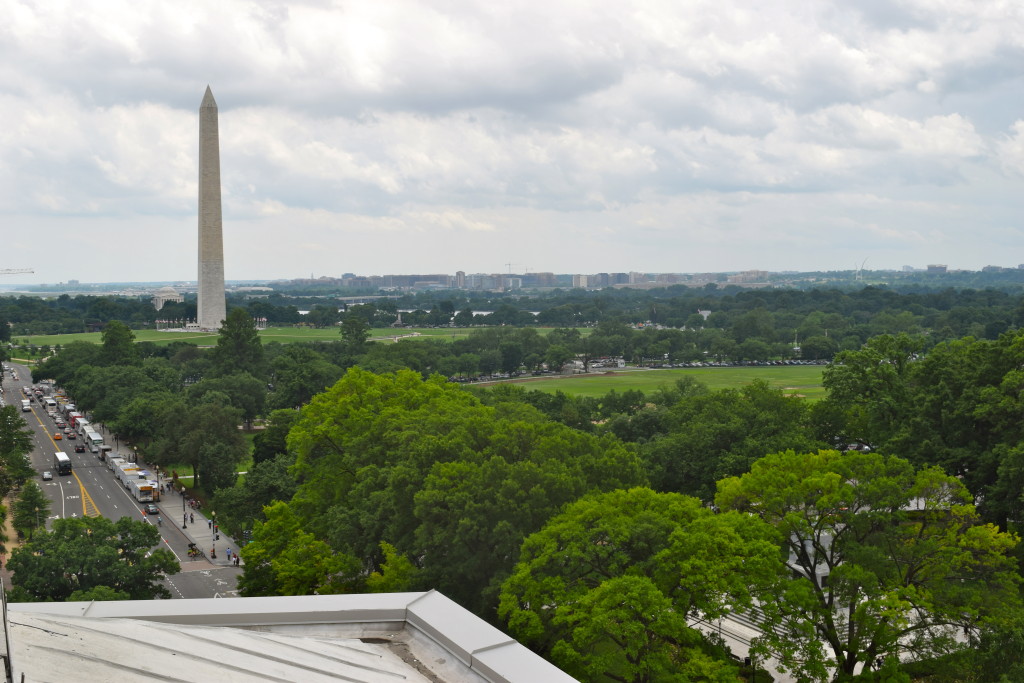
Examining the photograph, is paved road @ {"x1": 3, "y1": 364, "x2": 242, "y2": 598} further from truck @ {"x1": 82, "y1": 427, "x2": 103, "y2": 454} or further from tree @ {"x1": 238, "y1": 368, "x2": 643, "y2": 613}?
tree @ {"x1": 238, "y1": 368, "x2": 643, "y2": 613}

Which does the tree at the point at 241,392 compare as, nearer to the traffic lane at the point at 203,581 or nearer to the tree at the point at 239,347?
the tree at the point at 239,347

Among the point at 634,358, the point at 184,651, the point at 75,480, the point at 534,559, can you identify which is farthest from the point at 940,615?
the point at 634,358

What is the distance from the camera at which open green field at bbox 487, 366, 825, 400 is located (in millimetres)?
96125

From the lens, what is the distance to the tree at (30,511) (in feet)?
126

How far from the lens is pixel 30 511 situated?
39.3 m

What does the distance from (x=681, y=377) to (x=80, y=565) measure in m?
74.0

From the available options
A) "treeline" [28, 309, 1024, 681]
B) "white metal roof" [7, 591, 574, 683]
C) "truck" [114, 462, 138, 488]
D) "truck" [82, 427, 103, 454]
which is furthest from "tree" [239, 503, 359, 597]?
"truck" [82, 427, 103, 454]

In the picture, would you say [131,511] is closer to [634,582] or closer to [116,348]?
[634,582]

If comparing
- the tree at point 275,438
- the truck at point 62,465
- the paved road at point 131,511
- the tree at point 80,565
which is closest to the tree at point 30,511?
the paved road at point 131,511

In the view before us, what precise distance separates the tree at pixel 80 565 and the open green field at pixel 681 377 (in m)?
64.8

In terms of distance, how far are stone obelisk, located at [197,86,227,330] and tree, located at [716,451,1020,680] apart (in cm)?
10012

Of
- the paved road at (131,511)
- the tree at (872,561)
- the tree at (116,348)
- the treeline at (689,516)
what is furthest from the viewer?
the tree at (116,348)

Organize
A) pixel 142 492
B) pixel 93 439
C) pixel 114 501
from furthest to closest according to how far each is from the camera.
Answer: pixel 93 439 → pixel 142 492 → pixel 114 501

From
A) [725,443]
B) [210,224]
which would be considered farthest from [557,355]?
[725,443]
